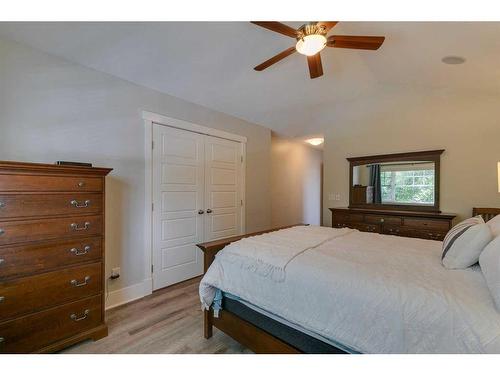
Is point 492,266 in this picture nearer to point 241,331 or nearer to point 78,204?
point 241,331

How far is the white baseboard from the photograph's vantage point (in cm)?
256

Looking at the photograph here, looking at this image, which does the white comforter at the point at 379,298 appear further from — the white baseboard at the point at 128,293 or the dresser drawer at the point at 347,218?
the dresser drawer at the point at 347,218

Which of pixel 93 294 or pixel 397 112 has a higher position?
pixel 397 112

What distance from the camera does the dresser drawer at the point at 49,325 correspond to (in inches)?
62.5

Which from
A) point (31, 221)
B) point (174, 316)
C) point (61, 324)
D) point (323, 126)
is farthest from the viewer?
point (323, 126)

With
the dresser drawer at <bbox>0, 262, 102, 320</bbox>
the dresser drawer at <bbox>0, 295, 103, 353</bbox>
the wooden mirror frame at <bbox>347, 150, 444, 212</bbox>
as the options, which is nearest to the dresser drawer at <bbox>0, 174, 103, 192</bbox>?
the dresser drawer at <bbox>0, 262, 102, 320</bbox>

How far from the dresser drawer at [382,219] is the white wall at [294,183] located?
2.00 meters

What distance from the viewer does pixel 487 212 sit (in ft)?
10.1

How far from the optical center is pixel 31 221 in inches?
65.4

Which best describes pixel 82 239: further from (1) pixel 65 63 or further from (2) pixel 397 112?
(2) pixel 397 112

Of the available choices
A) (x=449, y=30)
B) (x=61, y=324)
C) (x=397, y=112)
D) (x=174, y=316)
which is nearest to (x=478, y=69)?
(x=449, y=30)

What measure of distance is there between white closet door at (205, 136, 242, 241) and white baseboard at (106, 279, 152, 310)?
1.00m

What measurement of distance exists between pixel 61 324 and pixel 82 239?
0.61 meters

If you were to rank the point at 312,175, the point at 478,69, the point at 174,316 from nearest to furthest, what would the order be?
the point at 174,316
the point at 478,69
the point at 312,175
